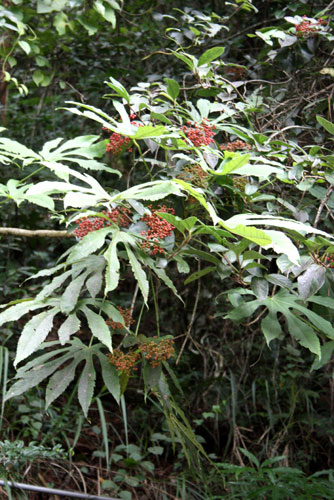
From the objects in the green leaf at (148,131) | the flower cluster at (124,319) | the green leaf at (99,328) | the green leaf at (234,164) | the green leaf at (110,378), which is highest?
the green leaf at (148,131)

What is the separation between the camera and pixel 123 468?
8.39 feet

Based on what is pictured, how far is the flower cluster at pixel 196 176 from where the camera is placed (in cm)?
123

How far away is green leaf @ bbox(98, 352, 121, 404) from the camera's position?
1169 millimetres

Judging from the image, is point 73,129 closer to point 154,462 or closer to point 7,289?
point 7,289

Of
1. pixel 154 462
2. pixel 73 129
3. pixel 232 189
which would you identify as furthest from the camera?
pixel 73 129

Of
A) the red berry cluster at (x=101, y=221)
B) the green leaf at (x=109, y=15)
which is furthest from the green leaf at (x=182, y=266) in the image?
the green leaf at (x=109, y=15)

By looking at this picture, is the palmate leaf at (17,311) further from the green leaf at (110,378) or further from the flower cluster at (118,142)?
the flower cluster at (118,142)

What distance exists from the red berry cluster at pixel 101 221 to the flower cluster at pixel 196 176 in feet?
0.52

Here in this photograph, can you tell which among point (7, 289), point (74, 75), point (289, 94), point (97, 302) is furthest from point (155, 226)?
point (74, 75)

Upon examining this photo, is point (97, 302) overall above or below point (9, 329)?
above

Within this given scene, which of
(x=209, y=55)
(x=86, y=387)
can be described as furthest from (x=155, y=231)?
(x=209, y=55)

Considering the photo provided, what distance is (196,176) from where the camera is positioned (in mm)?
1233

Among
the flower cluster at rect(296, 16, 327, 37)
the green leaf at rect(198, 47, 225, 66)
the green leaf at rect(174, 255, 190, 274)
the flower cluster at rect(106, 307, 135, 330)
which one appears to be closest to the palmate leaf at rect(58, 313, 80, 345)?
the flower cluster at rect(106, 307, 135, 330)

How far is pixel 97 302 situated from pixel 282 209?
23.4 inches
